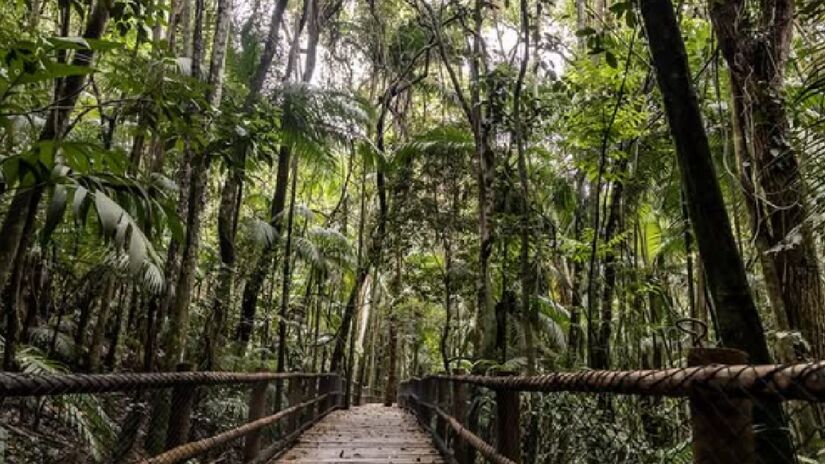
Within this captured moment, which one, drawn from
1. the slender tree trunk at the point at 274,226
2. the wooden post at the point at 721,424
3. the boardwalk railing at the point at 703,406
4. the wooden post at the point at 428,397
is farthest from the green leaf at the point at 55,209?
the wooden post at the point at 428,397

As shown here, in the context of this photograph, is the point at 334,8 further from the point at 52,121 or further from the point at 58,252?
the point at 52,121

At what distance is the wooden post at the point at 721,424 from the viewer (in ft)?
3.68

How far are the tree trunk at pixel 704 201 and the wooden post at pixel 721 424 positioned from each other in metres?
0.49

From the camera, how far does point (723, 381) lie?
104 cm

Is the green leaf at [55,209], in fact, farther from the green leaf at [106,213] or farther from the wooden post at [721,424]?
the wooden post at [721,424]

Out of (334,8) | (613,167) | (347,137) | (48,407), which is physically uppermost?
(334,8)

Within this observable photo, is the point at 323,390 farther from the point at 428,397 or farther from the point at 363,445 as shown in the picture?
the point at 363,445

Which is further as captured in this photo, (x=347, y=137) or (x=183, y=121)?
(x=347, y=137)

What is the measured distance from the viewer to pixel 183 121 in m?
3.13

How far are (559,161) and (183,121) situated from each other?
7.22 m

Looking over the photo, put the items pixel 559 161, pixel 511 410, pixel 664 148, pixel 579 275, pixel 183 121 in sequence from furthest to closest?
pixel 559 161
pixel 579 275
pixel 664 148
pixel 183 121
pixel 511 410

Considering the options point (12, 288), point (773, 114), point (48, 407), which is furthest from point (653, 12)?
point (48, 407)

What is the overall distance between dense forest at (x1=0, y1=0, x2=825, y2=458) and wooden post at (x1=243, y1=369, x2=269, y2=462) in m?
0.64

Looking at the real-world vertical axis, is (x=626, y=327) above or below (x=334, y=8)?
below
